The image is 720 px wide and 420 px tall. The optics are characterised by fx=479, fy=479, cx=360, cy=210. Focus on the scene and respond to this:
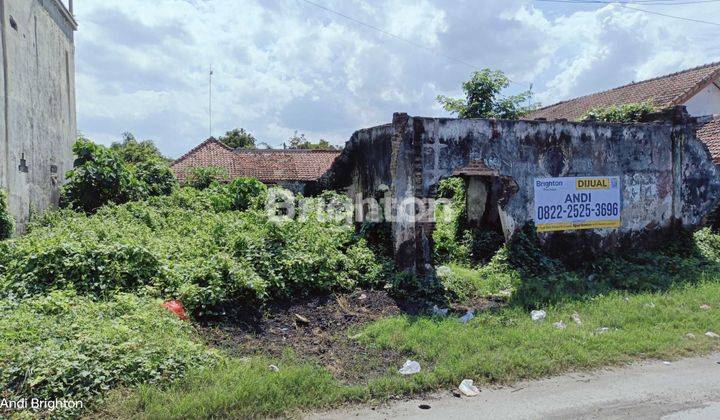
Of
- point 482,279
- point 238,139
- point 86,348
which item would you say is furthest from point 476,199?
point 238,139

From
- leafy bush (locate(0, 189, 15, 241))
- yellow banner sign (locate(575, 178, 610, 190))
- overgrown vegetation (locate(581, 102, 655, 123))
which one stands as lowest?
leafy bush (locate(0, 189, 15, 241))

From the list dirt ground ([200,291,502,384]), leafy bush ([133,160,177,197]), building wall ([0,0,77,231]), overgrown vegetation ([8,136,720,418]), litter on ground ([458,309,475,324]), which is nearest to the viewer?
overgrown vegetation ([8,136,720,418])

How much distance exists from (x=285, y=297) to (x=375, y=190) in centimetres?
339

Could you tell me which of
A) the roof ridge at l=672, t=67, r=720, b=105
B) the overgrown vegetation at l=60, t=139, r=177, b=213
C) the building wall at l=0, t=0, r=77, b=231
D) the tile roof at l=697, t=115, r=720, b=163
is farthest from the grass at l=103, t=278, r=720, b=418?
the roof ridge at l=672, t=67, r=720, b=105

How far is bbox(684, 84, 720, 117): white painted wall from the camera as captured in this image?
17406 millimetres

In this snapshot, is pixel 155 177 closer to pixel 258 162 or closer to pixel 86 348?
pixel 258 162

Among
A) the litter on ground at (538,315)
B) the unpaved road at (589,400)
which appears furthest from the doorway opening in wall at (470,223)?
the unpaved road at (589,400)

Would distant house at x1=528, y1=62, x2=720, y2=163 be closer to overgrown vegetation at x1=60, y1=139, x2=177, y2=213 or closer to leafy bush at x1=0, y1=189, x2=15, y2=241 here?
overgrown vegetation at x1=60, y1=139, x2=177, y2=213

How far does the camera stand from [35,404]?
3.92 metres

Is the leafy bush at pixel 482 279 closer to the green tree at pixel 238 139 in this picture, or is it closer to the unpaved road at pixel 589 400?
the unpaved road at pixel 589 400

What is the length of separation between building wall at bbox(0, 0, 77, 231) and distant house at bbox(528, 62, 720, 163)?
14792mm

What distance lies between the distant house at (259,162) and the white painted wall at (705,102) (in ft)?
52.1

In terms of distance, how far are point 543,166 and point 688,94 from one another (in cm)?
1125

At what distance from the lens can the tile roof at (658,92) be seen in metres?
16.9
